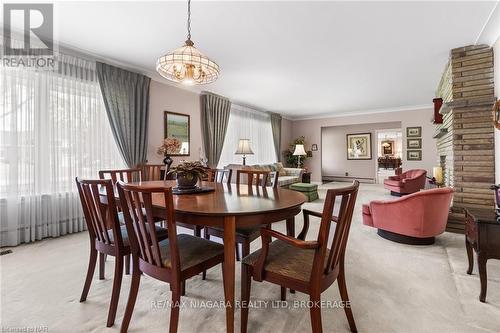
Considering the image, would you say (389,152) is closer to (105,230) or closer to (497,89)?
(497,89)

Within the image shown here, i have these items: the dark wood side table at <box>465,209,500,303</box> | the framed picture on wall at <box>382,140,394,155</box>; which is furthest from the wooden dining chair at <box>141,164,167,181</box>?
the framed picture on wall at <box>382,140,394,155</box>

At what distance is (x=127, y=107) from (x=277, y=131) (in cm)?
495

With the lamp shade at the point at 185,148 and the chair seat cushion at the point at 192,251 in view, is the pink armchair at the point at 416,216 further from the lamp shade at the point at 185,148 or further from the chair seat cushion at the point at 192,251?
the lamp shade at the point at 185,148

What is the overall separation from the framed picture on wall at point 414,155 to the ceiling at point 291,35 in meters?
2.86

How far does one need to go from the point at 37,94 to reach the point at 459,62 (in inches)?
215

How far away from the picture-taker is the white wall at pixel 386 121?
21.9 ft

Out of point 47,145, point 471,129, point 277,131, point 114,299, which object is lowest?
point 114,299

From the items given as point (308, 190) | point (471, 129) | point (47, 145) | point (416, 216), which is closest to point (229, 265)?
point (416, 216)

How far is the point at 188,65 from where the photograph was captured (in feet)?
7.29

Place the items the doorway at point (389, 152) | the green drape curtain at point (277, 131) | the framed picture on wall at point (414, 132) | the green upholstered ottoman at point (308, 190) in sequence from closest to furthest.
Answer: the green upholstered ottoman at point (308, 190)
the framed picture on wall at point (414, 132)
the green drape curtain at point (277, 131)
the doorway at point (389, 152)

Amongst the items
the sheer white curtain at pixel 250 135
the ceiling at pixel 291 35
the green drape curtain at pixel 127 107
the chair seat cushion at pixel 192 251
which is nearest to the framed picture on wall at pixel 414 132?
the ceiling at pixel 291 35

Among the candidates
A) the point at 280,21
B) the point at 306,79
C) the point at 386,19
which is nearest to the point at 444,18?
the point at 386,19

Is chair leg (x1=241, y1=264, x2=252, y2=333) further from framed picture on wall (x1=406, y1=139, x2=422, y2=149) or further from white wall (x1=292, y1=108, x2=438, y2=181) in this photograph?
framed picture on wall (x1=406, y1=139, x2=422, y2=149)

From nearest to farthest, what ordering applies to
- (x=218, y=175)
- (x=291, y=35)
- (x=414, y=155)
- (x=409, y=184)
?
1. (x=291, y=35)
2. (x=218, y=175)
3. (x=409, y=184)
4. (x=414, y=155)
